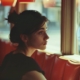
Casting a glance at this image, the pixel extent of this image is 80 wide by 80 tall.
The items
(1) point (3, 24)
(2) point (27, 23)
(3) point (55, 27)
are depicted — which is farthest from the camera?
(1) point (3, 24)

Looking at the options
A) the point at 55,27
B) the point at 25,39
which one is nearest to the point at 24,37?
the point at 25,39

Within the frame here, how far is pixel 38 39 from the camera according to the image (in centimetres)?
150

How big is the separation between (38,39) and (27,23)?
0.40ft

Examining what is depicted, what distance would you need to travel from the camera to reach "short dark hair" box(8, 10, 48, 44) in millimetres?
1480

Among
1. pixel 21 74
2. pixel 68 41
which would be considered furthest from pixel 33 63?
pixel 68 41

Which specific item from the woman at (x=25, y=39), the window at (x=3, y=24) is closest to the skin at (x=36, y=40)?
the woman at (x=25, y=39)

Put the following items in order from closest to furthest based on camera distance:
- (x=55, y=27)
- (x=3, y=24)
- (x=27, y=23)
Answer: (x=27, y=23) < (x=55, y=27) < (x=3, y=24)

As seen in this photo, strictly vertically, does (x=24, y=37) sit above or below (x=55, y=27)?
above

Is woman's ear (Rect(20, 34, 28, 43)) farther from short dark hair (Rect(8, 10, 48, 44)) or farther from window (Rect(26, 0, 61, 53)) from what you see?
window (Rect(26, 0, 61, 53))

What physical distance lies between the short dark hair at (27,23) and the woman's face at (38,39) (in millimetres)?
27

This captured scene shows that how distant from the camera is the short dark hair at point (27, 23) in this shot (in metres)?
1.48

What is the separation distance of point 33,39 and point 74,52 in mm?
1557

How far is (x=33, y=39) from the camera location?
1504 mm

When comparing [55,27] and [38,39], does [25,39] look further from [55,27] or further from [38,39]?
[55,27]
